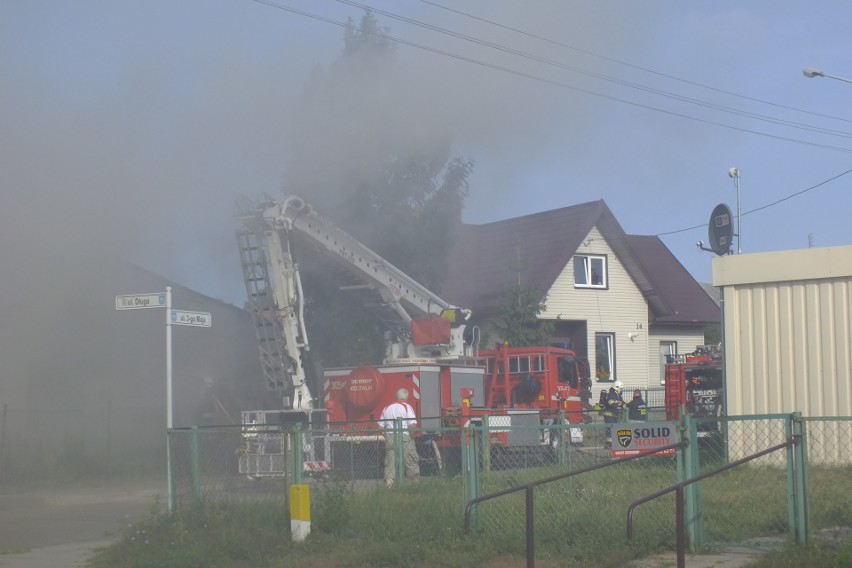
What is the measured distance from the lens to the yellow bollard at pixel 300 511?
10.3m

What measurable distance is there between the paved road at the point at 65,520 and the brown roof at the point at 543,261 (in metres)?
14.9

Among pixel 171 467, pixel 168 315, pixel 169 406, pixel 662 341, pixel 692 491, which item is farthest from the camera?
pixel 662 341

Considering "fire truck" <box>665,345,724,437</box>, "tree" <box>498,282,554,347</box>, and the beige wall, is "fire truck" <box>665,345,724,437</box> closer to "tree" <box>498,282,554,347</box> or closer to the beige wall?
"tree" <box>498,282,554,347</box>

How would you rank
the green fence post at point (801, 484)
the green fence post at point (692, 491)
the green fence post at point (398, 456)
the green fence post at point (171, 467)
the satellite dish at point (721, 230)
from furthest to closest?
the satellite dish at point (721, 230)
the green fence post at point (398, 456)
the green fence post at point (171, 467)
the green fence post at point (692, 491)
the green fence post at point (801, 484)

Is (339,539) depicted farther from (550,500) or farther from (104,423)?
(104,423)

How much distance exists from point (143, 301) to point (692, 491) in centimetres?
696

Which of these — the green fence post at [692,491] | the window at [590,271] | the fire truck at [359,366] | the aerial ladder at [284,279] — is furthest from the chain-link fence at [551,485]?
the window at [590,271]

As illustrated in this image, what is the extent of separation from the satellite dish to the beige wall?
4.51ft

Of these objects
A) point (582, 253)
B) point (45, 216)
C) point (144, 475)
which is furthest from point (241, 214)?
point (582, 253)

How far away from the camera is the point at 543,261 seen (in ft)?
115

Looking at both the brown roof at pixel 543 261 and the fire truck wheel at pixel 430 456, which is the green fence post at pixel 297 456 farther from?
the brown roof at pixel 543 261

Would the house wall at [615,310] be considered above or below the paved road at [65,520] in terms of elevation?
above

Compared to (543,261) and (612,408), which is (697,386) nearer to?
(612,408)

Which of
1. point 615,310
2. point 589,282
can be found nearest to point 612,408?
point 589,282
